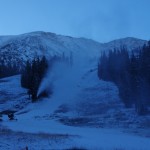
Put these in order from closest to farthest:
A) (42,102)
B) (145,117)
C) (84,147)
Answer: (84,147) → (145,117) → (42,102)

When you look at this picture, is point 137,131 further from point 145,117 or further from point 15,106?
point 15,106

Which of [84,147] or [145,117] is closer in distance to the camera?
[84,147]

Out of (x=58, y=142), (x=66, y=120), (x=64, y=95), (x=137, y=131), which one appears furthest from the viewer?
(x=64, y=95)

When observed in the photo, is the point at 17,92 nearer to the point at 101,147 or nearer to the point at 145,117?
the point at 145,117

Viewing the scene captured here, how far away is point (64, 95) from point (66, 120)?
35.4 m

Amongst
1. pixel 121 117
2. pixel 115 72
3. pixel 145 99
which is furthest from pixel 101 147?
pixel 115 72

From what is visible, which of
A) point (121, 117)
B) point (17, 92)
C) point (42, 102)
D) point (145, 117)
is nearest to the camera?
point (145, 117)

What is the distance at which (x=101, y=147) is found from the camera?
25.7m

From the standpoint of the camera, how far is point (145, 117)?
156 feet

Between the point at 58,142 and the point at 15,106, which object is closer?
the point at 58,142

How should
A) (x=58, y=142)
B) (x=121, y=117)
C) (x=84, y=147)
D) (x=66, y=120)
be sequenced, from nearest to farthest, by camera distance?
(x=84, y=147), (x=58, y=142), (x=121, y=117), (x=66, y=120)

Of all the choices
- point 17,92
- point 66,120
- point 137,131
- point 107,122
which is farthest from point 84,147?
point 17,92

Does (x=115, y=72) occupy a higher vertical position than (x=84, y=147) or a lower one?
higher

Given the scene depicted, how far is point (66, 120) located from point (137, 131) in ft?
64.0
